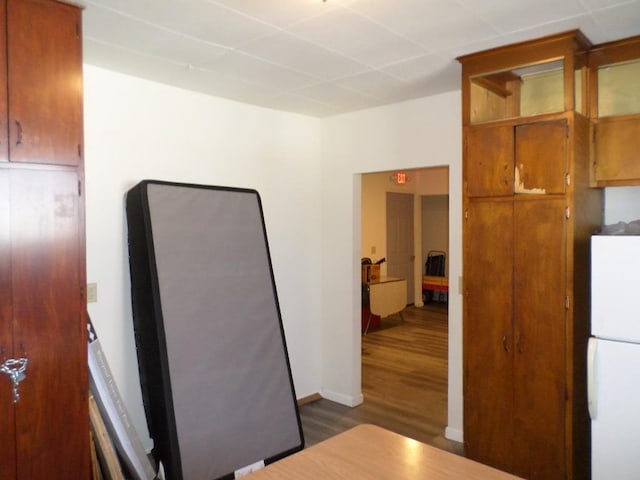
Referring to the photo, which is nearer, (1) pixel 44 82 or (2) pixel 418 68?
(1) pixel 44 82

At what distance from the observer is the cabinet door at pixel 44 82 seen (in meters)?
2.10

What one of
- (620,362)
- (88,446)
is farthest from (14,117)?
(620,362)

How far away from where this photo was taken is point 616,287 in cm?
257

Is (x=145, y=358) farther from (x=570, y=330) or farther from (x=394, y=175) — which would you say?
(x=394, y=175)

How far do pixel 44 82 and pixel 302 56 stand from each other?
142cm

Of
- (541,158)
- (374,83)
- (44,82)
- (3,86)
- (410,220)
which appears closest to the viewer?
(3,86)

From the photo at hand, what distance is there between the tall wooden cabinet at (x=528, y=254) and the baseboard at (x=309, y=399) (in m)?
1.79

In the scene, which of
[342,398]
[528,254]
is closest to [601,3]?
[528,254]

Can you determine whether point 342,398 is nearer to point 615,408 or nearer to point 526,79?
point 615,408

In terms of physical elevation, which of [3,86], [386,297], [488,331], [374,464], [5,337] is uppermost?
[3,86]

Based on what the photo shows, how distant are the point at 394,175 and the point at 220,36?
6263 mm

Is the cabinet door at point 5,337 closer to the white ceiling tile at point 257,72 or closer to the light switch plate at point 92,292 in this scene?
the light switch plate at point 92,292

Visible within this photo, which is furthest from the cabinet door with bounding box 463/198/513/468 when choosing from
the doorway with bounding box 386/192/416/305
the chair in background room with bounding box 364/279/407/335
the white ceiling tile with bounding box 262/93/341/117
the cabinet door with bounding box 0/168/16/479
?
the doorway with bounding box 386/192/416/305

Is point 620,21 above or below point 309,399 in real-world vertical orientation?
above
